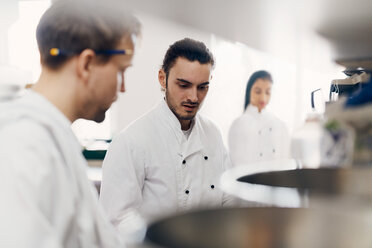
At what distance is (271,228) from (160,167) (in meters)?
0.64

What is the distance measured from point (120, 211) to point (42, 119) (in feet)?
1.82

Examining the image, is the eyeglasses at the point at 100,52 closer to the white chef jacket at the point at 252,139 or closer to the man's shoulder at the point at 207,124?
the man's shoulder at the point at 207,124

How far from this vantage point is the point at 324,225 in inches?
17.1

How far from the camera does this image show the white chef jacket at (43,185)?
1.35 feet

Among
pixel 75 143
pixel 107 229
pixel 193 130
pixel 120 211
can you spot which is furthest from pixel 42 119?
pixel 193 130

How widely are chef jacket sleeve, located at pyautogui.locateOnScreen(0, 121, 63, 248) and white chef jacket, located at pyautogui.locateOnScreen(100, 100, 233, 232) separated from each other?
523 mm

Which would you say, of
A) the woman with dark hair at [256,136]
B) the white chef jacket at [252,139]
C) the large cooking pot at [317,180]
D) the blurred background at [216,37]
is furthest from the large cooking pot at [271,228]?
the white chef jacket at [252,139]

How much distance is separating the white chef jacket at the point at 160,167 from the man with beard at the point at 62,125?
412 mm

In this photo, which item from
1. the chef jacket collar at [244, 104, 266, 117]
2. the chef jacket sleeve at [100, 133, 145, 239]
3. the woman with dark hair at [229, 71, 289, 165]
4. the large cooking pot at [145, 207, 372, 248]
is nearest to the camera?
the large cooking pot at [145, 207, 372, 248]

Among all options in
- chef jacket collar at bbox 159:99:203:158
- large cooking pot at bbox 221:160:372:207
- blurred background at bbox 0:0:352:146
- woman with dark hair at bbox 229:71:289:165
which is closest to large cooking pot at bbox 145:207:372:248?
large cooking pot at bbox 221:160:372:207

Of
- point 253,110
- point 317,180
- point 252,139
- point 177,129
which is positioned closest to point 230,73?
point 253,110

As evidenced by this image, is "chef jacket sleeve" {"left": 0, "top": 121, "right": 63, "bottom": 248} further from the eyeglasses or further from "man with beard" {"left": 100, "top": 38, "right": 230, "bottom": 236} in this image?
A: "man with beard" {"left": 100, "top": 38, "right": 230, "bottom": 236}

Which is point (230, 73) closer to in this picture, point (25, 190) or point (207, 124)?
point (207, 124)

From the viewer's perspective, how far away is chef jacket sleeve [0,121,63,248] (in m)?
0.41
